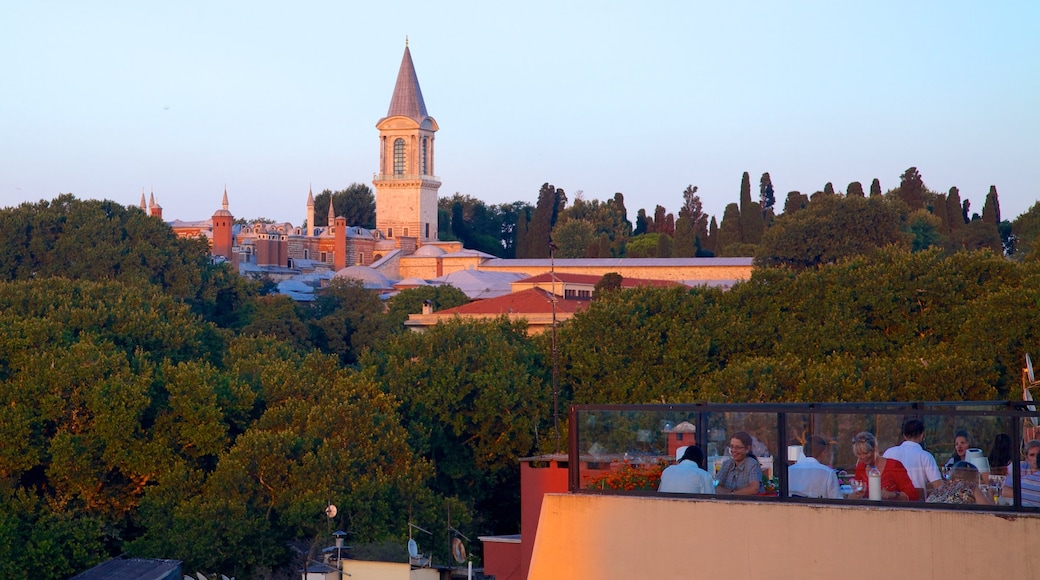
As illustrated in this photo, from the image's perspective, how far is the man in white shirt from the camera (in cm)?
671

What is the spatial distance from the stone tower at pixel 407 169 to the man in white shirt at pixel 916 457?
109191 mm

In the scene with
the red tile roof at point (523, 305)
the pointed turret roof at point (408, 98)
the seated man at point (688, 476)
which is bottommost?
the red tile roof at point (523, 305)

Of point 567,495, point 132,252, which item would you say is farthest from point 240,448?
point 132,252

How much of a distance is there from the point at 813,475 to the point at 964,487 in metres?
0.70

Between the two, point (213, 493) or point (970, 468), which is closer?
point (970, 468)

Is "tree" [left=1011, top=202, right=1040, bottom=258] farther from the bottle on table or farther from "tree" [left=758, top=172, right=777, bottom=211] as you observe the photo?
the bottle on table

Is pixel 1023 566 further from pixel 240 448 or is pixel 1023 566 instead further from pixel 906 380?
pixel 906 380

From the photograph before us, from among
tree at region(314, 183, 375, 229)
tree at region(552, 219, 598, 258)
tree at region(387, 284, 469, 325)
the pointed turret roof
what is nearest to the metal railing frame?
tree at region(387, 284, 469, 325)

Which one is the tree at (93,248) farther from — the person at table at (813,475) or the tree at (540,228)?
the tree at (540,228)

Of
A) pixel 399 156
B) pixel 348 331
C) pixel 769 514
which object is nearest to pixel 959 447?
pixel 769 514

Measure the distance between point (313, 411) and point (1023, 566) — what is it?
20.8 metres

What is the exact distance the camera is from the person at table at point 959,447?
6.65 metres

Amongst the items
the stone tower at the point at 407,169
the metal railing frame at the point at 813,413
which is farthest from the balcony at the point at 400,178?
the metal railing frame at the point at 813,413

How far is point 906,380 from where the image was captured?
1115 inches
